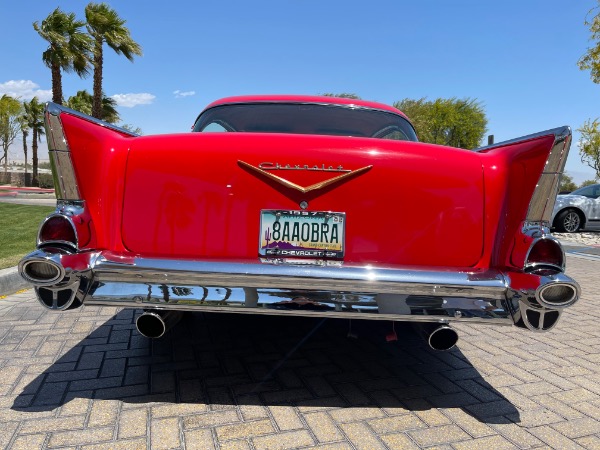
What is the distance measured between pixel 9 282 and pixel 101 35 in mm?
19050

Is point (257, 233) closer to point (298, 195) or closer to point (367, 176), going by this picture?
point (298, 195)

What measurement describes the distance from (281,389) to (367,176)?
1297mm

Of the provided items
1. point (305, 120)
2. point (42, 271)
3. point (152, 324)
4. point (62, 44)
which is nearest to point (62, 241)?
point (42, 271)

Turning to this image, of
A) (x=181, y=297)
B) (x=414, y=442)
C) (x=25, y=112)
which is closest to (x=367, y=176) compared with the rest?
(x=181, y=297)

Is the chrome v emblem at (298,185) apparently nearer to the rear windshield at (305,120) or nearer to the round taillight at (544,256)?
the round taillight at (544,256)

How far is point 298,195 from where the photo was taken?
2229 millimetres

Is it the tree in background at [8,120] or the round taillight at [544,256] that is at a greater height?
the tree in background at [8,120]

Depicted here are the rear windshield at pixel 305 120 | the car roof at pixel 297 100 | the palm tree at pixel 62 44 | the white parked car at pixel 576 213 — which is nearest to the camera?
the rear windshield at pixel 305 120

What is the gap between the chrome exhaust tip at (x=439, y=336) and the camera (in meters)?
2.34

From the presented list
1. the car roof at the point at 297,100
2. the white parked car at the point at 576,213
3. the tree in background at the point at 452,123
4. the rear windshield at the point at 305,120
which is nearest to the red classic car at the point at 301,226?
the rear windshield at the point at 305,120

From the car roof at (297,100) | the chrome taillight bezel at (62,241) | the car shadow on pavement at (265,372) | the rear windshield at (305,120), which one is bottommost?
the car shadow on pavement at (265,372)

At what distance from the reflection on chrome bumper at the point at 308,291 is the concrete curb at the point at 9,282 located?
2884 millimetres

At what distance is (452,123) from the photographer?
37.3 metres

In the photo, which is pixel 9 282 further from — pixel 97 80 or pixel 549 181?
pixel 97 80
